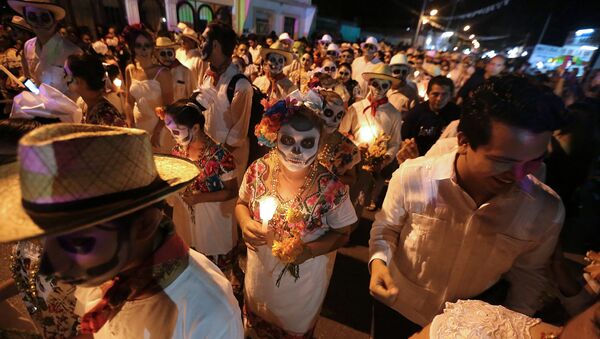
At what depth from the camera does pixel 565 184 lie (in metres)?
4.93

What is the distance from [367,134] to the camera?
4.38 m

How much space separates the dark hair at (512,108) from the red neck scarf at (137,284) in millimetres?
1621

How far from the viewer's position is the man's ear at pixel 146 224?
1.09 meters

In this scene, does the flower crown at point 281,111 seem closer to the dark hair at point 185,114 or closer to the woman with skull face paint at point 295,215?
the woman with skull face paint at point 295,215

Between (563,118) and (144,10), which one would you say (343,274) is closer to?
(563,118)

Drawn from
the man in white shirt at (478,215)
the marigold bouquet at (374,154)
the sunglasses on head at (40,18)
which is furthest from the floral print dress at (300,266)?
the sunglasses on head at (40,18)

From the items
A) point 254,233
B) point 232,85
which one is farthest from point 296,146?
point 232,85

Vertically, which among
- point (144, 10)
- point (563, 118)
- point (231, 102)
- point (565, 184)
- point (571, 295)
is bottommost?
point (565, 184)

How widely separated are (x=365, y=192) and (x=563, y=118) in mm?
3211

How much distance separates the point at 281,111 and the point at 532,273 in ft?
6.41

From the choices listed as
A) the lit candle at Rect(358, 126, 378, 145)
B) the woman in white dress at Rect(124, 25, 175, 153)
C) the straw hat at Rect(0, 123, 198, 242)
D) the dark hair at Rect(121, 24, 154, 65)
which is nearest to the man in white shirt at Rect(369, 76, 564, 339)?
the straw hat at Rect(0, 123, 198, 242)

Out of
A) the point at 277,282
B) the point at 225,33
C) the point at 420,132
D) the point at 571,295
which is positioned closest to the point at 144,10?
the point at 225,33

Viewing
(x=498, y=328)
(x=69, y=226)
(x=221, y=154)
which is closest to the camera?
(x=69, y=226)

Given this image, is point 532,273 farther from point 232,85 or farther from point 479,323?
point 232,85
